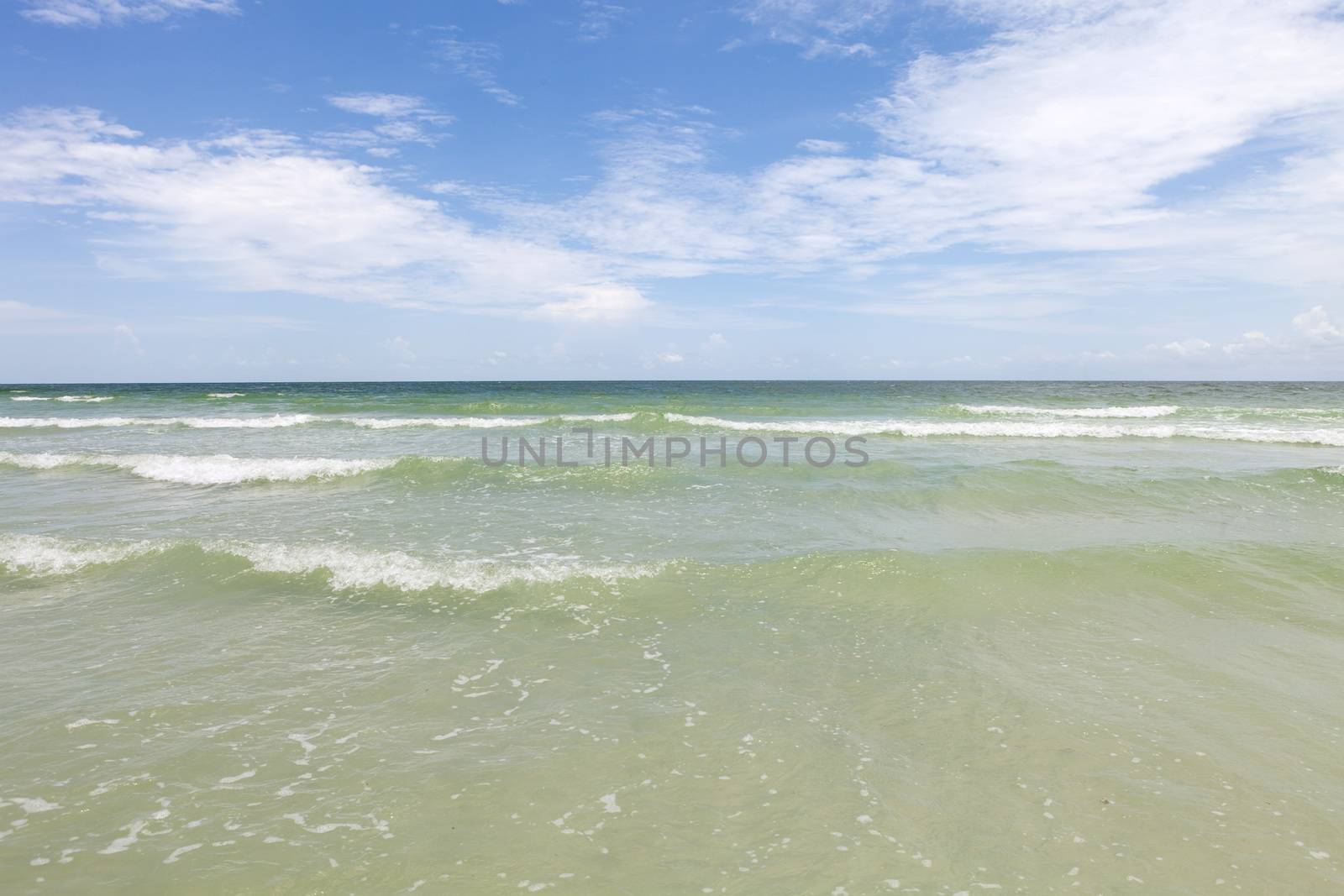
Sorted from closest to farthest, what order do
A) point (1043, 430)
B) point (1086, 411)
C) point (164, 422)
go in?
point (1043, 430) → point (164, 422) → point (1086, 411)

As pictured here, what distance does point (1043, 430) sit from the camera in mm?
23938

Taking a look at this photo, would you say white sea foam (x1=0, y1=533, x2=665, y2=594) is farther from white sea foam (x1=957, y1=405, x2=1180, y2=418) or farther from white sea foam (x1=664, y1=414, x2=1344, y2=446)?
white sea foam (x1=957, y1=405, x2=1180, y2=418)

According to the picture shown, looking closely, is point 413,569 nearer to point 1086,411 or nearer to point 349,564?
point 349,564

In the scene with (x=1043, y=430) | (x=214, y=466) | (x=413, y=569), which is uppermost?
(x=1043, y=430)

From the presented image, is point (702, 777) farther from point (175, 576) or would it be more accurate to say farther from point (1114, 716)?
point (175, 576)

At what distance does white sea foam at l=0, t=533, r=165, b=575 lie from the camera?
775cm

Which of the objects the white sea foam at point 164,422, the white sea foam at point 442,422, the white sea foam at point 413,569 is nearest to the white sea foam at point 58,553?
the white sea foam at point 413,569

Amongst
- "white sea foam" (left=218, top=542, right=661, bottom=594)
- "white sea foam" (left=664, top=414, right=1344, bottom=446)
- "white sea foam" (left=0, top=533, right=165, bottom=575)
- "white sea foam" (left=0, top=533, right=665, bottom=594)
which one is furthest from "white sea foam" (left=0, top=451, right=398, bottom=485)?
"white sea foam" (left=664, top=414, right=1344, bottom=446)

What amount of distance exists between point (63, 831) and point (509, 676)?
2482mm

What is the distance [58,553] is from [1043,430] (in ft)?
84.7

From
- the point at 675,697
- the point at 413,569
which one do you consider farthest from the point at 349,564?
the point at 675,697

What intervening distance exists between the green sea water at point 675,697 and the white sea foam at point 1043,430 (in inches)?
465

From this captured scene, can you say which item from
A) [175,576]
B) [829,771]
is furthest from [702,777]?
[175,576]

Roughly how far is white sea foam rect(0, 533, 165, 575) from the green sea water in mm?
52
